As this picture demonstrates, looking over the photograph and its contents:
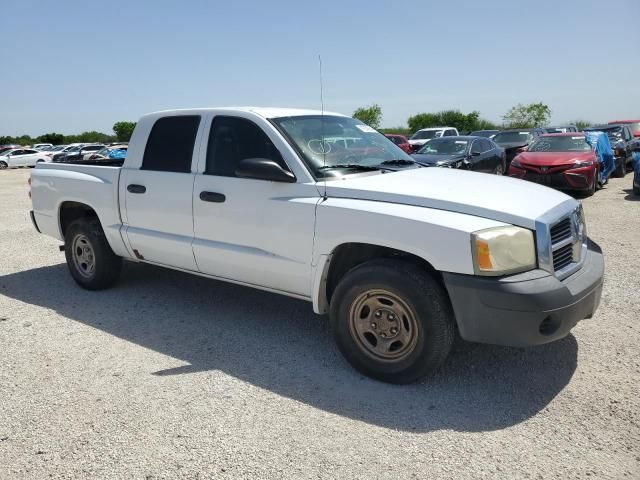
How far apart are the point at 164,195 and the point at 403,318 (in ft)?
8.05

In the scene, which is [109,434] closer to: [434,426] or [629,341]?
[434,426]

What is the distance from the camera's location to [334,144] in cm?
425

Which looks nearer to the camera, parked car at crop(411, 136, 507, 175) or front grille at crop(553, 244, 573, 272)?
front grille at crop(553, 244, 573, 272)

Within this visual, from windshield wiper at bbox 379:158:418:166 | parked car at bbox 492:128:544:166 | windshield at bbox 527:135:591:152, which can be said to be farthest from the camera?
parked car at bbox 492:128:544:166

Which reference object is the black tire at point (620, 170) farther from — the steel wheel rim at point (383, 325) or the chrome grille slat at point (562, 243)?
the steel wheel rim at point (383, 325)

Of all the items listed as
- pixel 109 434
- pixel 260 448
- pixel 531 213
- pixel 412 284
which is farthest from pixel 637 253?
pixel 109 434

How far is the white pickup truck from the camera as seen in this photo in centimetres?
318

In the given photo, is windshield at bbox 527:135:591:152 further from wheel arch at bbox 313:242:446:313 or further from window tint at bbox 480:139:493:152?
wheel arch at bbox 313:242:446:313

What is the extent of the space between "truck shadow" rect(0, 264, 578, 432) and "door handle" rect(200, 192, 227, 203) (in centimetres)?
114

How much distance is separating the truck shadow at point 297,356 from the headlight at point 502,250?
0.86 meters

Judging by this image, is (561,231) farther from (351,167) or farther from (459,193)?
(351,167)

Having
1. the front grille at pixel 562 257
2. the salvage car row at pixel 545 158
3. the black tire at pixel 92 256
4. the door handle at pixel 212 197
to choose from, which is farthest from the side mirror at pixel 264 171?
the salvage car row at pixel 545 158

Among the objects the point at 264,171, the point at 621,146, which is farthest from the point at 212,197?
the point at 621,146

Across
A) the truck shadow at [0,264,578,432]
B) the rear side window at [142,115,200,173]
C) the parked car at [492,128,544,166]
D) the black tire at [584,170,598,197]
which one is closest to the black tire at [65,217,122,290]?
the truck shadow at [0,264,578,432]
